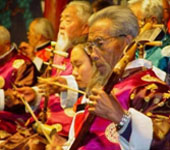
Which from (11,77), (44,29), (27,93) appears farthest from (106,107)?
(44,29)

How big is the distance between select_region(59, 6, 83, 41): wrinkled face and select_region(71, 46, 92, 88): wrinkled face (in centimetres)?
53

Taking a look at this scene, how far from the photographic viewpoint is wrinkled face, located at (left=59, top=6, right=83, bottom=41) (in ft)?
12.8

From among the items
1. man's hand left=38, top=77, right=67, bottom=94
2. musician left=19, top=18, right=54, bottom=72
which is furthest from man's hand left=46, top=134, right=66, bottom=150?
musician left=19, top=18, right=54, bottom=72

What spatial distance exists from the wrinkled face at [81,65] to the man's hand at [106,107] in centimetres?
123

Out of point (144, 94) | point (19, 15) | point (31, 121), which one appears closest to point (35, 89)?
point (31, 121)

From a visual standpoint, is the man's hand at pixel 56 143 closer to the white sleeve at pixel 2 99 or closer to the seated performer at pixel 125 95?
the seated performer at pixel 125 95

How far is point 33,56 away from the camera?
17.5 ft

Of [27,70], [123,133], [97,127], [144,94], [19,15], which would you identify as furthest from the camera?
[19,15]

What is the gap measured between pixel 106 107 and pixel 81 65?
4.22ft

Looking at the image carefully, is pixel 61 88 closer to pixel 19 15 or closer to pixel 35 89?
pixel 35 89

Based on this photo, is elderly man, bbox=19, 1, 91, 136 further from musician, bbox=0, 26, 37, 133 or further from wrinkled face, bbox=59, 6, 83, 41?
musician, bbox=0, 26, 37, 133

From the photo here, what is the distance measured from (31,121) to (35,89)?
243mm

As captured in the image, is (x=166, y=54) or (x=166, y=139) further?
(x=166, y=54)

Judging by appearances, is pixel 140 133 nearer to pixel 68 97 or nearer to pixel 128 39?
pixel 128 39
